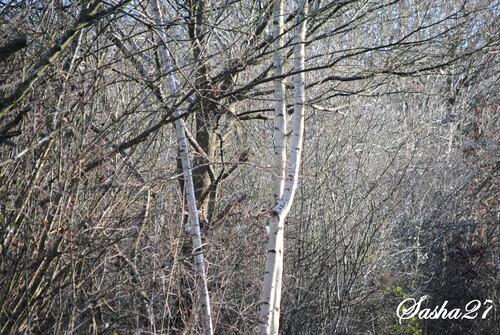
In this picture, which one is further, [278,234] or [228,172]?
[228,172]

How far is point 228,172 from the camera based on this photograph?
6914mm

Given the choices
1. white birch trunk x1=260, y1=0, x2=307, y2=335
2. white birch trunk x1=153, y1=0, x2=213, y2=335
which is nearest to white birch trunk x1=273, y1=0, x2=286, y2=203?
white birch trunk x1=260, y1=0, x2=307, y2=335

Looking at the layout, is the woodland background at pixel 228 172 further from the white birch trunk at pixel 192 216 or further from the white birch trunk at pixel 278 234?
the white birch trunk at pixel 278 234

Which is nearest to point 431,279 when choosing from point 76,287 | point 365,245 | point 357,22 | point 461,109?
point 365,245

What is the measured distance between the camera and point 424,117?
1057 centimetres

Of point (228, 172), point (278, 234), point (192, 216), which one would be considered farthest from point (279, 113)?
point (228, 172)

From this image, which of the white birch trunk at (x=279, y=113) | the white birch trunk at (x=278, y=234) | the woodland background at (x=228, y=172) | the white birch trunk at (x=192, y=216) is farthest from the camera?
the white birch trunk at (x=279, y=113)

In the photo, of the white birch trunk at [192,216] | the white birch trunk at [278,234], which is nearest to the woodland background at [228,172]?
the white birch trunk at [192,216]

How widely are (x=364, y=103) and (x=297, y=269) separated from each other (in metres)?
3.57

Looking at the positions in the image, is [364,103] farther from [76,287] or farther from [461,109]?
[76,287]

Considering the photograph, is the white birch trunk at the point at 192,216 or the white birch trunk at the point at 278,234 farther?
the white birch trunk at the point at 192,216

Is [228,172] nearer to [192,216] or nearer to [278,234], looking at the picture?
[192,216]

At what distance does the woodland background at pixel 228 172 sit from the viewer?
420cm

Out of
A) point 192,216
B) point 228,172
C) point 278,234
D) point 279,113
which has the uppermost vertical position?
point 279,113
